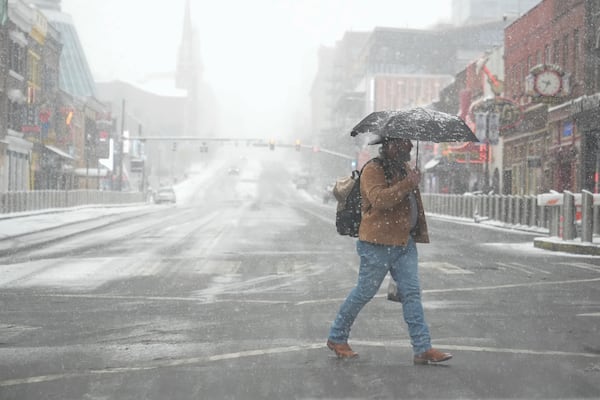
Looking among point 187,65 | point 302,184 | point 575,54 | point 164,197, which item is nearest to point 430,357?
point 575,54

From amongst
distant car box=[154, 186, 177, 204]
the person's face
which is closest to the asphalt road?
the person's face

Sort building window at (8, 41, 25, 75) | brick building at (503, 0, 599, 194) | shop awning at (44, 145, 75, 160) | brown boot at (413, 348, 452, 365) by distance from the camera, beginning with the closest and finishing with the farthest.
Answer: brown boot at (413, 348, 452, 365), brick building at (503, 0, 599, 194), building window at (8, 41, 25, 75), shop awning at (44, 145, 75, 160)

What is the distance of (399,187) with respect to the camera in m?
6.11

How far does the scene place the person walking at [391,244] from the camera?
246 inches

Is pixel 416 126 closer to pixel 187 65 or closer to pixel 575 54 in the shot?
pixel 575 54

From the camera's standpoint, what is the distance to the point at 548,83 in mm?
34969

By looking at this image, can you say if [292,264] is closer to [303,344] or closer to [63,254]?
[63,254]

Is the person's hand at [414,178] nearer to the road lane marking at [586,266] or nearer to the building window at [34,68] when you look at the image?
the road lane marking at [586,266]

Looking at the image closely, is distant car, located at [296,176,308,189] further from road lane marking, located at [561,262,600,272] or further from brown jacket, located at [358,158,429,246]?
brown jacket, located at [358,158,429,246]

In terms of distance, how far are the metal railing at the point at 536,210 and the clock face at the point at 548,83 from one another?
15.7 feet

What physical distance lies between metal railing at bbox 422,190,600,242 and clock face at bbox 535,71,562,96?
4776 millimetres

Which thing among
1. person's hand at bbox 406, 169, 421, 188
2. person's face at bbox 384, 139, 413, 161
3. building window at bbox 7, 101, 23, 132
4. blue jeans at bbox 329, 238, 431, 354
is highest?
building window at bbox 7, 101, 23, 132

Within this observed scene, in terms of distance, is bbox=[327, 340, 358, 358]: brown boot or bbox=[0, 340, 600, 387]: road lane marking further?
bbox=[327, 340, 358, 358]: brown boot

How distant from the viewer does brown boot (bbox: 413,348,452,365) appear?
20.4ft
